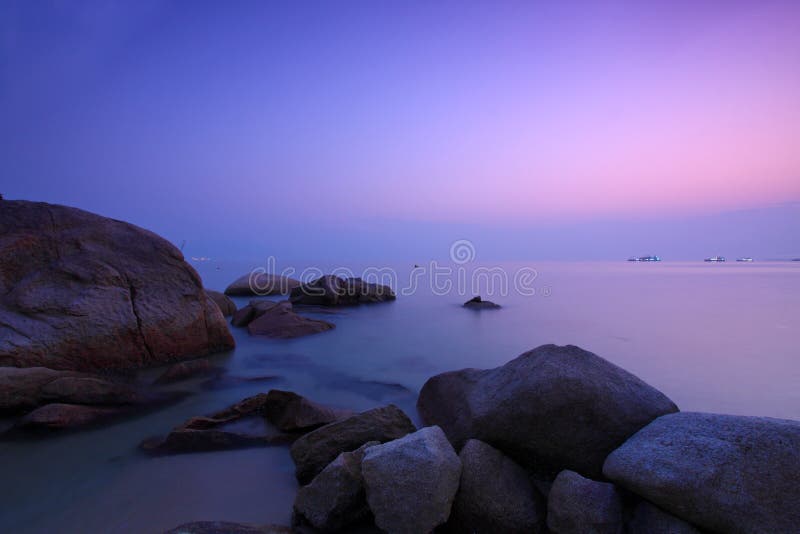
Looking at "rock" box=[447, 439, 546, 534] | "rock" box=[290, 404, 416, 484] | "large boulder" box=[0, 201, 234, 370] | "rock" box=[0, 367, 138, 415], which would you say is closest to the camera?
"rock" box=[447, 439, 546, 534]

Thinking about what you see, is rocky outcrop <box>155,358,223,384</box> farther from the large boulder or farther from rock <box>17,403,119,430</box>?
rock <box>17,403,119,430</box>

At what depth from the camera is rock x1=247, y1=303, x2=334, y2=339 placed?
11.3 m

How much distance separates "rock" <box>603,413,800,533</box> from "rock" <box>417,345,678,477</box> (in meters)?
0.50

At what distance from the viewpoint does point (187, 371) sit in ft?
23.9

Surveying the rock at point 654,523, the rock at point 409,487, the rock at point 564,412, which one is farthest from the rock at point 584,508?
the rock at point 409,487

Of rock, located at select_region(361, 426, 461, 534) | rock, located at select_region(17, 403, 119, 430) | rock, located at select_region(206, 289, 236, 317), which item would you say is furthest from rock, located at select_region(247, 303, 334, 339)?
rock, located at select_region(361, 426, 461, 534)

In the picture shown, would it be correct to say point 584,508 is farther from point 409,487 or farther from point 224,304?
point 224,304

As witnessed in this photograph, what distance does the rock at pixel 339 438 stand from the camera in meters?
3.81

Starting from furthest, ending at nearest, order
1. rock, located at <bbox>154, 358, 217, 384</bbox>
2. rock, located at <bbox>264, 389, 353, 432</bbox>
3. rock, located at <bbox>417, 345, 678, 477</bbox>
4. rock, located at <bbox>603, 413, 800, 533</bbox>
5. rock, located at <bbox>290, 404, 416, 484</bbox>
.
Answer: rock, located at <bbox>154, 358, 217, 384</bbox> → rock, located at <bbox>264, 389, 353, 432</bbox> → rock, located at <bbox>290, 404, 416, 484</bbox> → rock, located at <bbox>417, 345, 678, 477</bbox> → rock, located at <bbox>603, 413, 800, 533</bbox>

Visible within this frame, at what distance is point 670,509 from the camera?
260 cm

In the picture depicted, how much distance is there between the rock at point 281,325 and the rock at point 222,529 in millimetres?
8500

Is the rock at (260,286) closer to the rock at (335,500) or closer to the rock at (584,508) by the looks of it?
the rock at (335,500)

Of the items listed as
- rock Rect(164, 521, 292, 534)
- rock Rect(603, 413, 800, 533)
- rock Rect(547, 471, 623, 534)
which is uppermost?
rock Rect(603, 413, 800, 533)

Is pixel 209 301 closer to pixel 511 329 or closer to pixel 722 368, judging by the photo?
pixel 511 329
